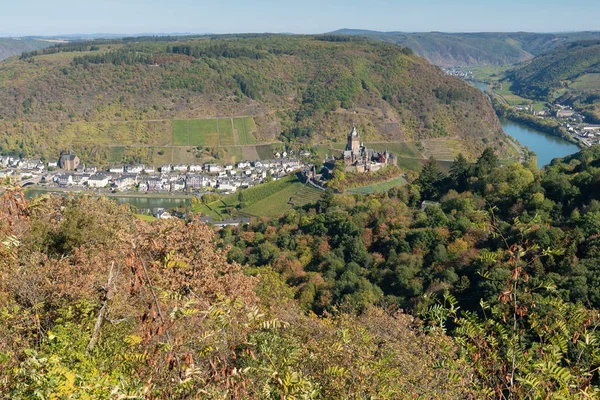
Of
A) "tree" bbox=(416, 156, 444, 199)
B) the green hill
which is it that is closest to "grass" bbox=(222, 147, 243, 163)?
the green hill

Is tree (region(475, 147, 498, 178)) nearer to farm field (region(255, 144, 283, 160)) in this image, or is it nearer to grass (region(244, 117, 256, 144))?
farm field (region(255, 144, 283, 160))

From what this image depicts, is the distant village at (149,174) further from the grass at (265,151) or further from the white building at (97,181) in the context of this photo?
the grass at (265,151)

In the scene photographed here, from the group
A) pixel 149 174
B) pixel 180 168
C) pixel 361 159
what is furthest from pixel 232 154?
pixel 361 159

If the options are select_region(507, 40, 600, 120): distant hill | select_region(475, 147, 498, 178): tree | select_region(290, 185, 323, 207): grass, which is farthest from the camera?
select_region(507, 40, 600, 120): distant hill

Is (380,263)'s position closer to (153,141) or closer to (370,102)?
(153,141)

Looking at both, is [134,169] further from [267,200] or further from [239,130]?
[267,200]
